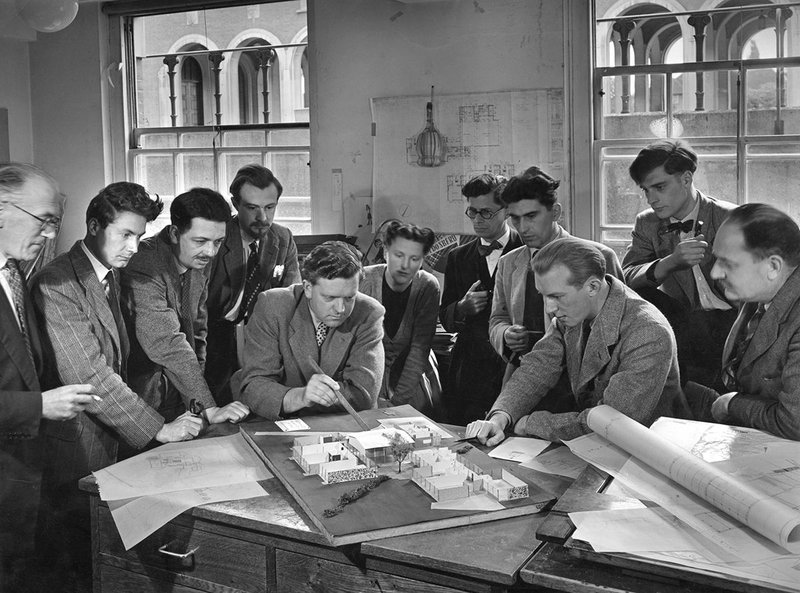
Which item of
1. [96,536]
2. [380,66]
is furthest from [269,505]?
[380,66]

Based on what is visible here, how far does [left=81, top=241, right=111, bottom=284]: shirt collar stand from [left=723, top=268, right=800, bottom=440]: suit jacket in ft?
5.71

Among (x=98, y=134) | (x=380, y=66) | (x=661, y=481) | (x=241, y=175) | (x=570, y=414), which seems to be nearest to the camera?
(x=661, y=481)

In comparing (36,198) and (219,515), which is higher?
(36,198)

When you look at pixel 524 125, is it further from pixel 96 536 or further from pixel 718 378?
pixel 96 536

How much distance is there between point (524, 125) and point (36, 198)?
6.28 feet

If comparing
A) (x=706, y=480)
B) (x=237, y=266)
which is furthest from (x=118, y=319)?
(x=706, y=480)

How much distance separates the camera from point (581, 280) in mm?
2270

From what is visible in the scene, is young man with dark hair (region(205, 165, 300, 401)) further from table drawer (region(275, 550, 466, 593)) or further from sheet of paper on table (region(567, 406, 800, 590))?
sheet of paper on table (region(567, 406, 800, 590))

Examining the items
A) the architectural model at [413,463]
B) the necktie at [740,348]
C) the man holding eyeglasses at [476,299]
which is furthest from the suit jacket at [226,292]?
the necktie at [740,348]

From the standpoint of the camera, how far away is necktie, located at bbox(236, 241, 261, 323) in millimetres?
3135

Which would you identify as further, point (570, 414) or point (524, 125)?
point (524, 125)

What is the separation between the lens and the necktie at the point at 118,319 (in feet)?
7.65

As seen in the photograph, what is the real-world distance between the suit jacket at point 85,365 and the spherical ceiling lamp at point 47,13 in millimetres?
578

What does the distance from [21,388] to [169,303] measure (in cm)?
72
